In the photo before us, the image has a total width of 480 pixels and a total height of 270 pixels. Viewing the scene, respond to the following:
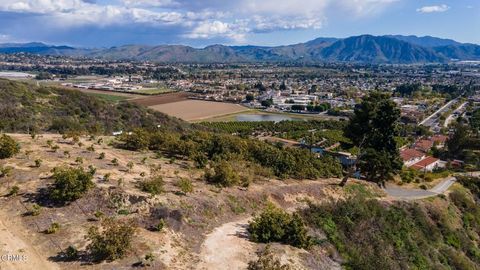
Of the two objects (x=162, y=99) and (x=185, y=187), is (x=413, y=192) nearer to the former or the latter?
(x=185, y=187)

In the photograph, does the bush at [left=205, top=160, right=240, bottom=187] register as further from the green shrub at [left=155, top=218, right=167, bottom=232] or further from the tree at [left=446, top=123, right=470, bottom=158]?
the tree at [left=446, top=123, right=470, bottom=158]

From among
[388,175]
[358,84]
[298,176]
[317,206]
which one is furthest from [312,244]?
[358,84]

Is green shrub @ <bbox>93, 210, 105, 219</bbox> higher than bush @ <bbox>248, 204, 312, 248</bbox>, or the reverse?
green shrub @ <bbox>93, 210, 105, 219</bbox>

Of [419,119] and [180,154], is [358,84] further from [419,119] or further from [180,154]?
[180,154]

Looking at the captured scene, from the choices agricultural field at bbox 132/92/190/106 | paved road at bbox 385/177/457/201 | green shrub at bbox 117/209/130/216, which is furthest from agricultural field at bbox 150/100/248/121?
green shrub at bbox 117/209/130/216

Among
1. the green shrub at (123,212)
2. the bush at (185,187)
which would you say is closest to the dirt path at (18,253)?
the green shrub at (123,212)

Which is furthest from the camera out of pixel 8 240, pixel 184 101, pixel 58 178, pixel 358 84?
pixel 358 84
